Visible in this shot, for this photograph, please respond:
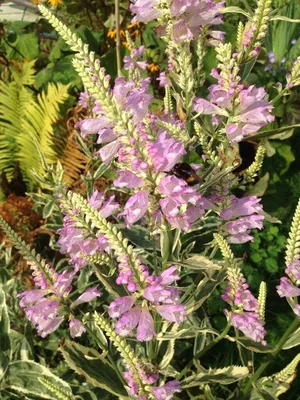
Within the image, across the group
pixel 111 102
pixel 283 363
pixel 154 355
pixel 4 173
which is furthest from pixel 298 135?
pixel 111 102

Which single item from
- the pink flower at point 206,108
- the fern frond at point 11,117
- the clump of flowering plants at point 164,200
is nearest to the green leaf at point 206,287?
the clump of flowering plants at point 164,200

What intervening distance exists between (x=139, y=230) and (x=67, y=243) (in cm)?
31

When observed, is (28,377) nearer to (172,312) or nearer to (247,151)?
(172,312)

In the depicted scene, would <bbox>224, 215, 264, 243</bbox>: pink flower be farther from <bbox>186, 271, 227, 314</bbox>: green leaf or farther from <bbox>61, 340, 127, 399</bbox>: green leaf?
<bbox>61, 340, 127, 399</bbox>: green leaf

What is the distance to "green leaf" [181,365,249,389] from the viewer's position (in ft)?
4.17

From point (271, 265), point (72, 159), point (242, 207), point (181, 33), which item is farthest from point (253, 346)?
point (72, 159)

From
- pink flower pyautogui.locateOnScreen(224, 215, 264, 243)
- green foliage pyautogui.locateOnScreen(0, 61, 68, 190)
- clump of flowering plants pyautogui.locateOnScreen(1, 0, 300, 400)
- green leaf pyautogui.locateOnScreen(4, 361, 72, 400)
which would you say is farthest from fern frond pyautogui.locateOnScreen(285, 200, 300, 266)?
green foliage pyautogui.locateOnScreen(0, 61, 68, 190)

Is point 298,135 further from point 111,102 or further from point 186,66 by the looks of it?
point 111,102

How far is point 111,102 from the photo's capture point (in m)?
0.72

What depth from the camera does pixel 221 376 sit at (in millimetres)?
1287

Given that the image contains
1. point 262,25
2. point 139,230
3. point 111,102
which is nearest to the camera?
point 111,102

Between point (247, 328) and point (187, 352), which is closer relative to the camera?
point (247, 328)

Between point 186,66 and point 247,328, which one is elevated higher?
point 186,66

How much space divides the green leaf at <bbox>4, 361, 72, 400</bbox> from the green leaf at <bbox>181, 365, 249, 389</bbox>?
1.36ft
